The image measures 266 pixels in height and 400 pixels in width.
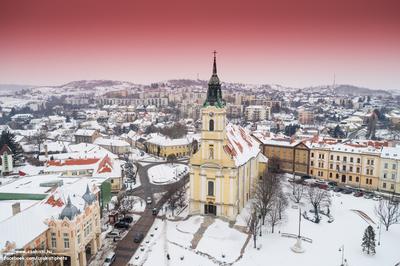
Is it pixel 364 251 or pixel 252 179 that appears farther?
pixel 252 179

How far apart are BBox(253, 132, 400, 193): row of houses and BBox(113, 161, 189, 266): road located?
21.4 meters

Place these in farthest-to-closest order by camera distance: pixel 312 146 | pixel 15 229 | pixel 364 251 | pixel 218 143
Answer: pixel 312 146, pixel 218 143, pixel 364 251, pixel 15 229

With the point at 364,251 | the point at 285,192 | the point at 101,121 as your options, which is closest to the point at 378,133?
the point at 285,192

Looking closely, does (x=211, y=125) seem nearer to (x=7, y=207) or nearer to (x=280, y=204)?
(x=280, y=204)

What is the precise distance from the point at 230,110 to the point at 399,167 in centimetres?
12670

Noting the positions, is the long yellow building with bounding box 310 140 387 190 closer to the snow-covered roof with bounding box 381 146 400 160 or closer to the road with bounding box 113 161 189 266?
the snow-covered roof with bounding box 381 146 400 160

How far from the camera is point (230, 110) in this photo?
180625mm

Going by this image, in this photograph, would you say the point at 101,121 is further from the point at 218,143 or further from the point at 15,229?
the point at 15,229

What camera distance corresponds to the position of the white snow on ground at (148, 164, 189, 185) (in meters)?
66.6

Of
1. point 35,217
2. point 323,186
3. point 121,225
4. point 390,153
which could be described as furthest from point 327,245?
point 35,217

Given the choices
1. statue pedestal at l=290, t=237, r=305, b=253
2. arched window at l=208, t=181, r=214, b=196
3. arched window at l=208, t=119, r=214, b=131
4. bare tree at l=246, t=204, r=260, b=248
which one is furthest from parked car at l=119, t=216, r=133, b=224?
statue pedestal at l=290, t=237, r=305, b=253

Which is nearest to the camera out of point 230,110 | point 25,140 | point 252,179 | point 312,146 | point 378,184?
point 252,179

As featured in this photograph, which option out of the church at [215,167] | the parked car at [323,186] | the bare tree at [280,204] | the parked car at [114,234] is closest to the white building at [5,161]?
the parked car at [114,234]

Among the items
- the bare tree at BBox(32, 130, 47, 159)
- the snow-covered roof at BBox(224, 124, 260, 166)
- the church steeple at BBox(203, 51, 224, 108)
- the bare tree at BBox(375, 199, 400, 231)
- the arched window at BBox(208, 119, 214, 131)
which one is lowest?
Answer: the bare tree at BBox(375, 199, 400, 231)
